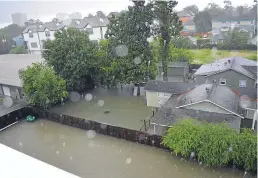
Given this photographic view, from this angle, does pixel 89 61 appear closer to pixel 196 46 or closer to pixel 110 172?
pixel 110 172

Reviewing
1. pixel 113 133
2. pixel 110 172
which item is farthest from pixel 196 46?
pixel 110 172

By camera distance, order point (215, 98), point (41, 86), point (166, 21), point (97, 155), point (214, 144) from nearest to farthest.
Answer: point (214, 144), point (97, 155), point (215, 98), point (41, 86), point (166, 21)

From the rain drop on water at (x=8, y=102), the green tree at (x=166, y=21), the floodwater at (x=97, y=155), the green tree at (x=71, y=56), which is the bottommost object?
the floodwater at (x=97, y=155)

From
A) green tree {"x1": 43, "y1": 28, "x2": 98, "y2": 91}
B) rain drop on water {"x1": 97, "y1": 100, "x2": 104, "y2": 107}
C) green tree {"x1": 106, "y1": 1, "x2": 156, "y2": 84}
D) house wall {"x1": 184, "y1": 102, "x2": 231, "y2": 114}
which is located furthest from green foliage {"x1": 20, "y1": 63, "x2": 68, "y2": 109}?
house wall {"x1": 184, "y1": 102, "x2": 231, "y2": 114}

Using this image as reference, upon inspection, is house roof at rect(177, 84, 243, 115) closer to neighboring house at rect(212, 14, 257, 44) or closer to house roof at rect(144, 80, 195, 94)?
house roof at rect(144, 80, 195, 94)

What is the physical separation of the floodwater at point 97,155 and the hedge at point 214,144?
2.91 ft

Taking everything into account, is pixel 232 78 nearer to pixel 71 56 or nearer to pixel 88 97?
pixel 88 97

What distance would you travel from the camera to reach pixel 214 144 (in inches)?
442

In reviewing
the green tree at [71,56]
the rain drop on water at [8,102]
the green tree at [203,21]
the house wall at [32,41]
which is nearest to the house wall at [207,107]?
the green tree at [71,56]

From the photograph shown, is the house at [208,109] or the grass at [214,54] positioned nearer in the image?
the house at [208,109]

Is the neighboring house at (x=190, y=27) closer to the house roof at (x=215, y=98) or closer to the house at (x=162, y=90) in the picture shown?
the house at (x=162, y=90)

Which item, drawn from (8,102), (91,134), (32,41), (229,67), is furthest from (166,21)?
(32,41)

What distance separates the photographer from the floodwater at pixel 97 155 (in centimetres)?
1226

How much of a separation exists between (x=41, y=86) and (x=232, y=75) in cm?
1633
